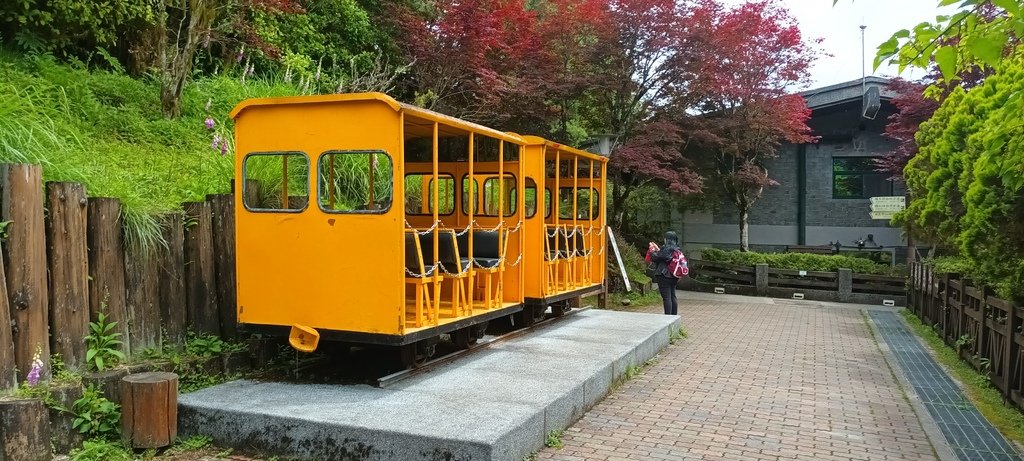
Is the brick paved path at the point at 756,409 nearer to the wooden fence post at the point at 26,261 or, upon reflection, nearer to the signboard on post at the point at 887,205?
the wooden fence post at the point at 26,261

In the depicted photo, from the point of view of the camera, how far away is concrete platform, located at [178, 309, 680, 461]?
486 cm

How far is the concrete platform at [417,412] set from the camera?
16.0 ft

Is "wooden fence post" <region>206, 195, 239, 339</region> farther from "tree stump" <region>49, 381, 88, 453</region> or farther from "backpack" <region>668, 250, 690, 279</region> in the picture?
"backpack" <region>668, 250, 690, 279</region>

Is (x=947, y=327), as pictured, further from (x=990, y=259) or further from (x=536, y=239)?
(x=536, y=239)

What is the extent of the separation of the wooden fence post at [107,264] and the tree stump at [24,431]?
3.29 feet

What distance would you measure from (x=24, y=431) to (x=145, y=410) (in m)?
0.75

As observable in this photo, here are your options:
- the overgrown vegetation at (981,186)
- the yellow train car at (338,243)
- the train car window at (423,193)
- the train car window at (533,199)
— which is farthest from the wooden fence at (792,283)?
the yellow train car at (338,243)

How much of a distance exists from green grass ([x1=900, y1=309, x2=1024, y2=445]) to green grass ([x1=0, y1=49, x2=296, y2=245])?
7.74m

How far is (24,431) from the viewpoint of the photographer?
471 centimetres

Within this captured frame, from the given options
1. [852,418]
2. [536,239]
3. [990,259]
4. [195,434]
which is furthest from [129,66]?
[990,259]

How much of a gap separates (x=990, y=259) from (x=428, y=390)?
248 inches

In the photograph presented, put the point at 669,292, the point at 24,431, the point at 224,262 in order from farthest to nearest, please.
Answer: the point at 669,292, the point at 224,262, the point at 24,431

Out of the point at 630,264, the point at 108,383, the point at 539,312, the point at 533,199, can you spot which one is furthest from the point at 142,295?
the point at 630,264

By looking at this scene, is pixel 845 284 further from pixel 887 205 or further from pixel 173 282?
pixel 173 282
